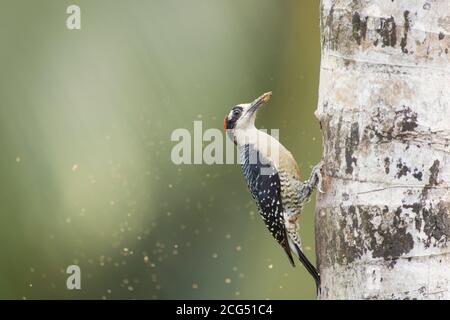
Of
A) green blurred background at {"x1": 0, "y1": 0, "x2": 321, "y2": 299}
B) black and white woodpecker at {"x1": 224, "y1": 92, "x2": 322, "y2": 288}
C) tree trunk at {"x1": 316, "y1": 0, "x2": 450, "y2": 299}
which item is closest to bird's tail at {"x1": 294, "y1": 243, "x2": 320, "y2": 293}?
black and white woodpecker at {"x1": 224, "y1": 92, "x2": 322, "y2": 288}

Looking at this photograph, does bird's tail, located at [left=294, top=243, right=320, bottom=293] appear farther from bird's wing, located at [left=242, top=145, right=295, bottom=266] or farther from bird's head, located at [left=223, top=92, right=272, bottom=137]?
bird's head, located at [left=223, top=92, right=272, bottom=137]

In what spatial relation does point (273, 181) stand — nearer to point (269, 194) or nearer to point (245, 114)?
point (269, 194)

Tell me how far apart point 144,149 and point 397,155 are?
4604mm

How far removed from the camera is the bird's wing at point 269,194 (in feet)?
15.5

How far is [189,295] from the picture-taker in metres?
7.34

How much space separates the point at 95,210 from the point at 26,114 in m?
1.09

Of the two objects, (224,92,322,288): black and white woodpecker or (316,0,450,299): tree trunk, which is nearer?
(316,0,450,299): tree trunk

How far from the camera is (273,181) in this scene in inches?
188

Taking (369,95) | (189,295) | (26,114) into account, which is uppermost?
(369,95)

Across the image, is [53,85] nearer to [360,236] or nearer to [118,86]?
[118,86]

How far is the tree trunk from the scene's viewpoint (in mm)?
3170

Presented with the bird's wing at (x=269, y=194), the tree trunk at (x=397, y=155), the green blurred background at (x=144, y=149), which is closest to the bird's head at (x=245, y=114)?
the bird's wing at (x=269, y=194)

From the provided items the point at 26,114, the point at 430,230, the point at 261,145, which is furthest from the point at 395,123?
the point at 26,114

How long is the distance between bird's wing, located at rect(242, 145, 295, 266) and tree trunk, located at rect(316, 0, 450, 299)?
4.58 ft
